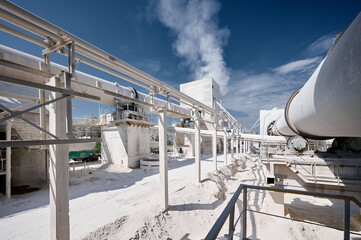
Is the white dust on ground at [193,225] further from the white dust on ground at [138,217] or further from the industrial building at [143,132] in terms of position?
the industrial building at [143,132]

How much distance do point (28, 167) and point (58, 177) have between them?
9138mm

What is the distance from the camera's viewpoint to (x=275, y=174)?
8.28m

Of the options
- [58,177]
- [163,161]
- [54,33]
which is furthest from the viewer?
[163,161]

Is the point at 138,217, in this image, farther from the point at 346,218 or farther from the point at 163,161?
the point at 346,218

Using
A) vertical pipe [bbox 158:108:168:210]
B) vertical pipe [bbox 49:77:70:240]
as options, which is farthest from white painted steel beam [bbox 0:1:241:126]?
vertical pipe [bbox 158:108:168:210]

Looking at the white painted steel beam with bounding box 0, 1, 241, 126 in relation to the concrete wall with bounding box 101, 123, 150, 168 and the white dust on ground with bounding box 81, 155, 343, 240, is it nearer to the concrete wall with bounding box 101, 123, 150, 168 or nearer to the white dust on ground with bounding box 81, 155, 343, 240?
the white dust on ground with bounding box 81, 155, 343, 240

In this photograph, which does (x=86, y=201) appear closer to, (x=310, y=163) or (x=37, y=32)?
(x=37, y=32)

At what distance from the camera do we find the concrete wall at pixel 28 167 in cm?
823

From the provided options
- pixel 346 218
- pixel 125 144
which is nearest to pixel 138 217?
pixel 346 218

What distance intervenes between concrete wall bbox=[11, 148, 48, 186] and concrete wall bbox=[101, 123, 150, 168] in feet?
16.2

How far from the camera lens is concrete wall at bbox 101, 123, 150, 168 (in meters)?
12.6

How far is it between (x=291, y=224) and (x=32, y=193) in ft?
37.7

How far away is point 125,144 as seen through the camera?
41.3ft

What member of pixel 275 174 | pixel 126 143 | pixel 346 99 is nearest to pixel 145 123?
pixel 126 143
